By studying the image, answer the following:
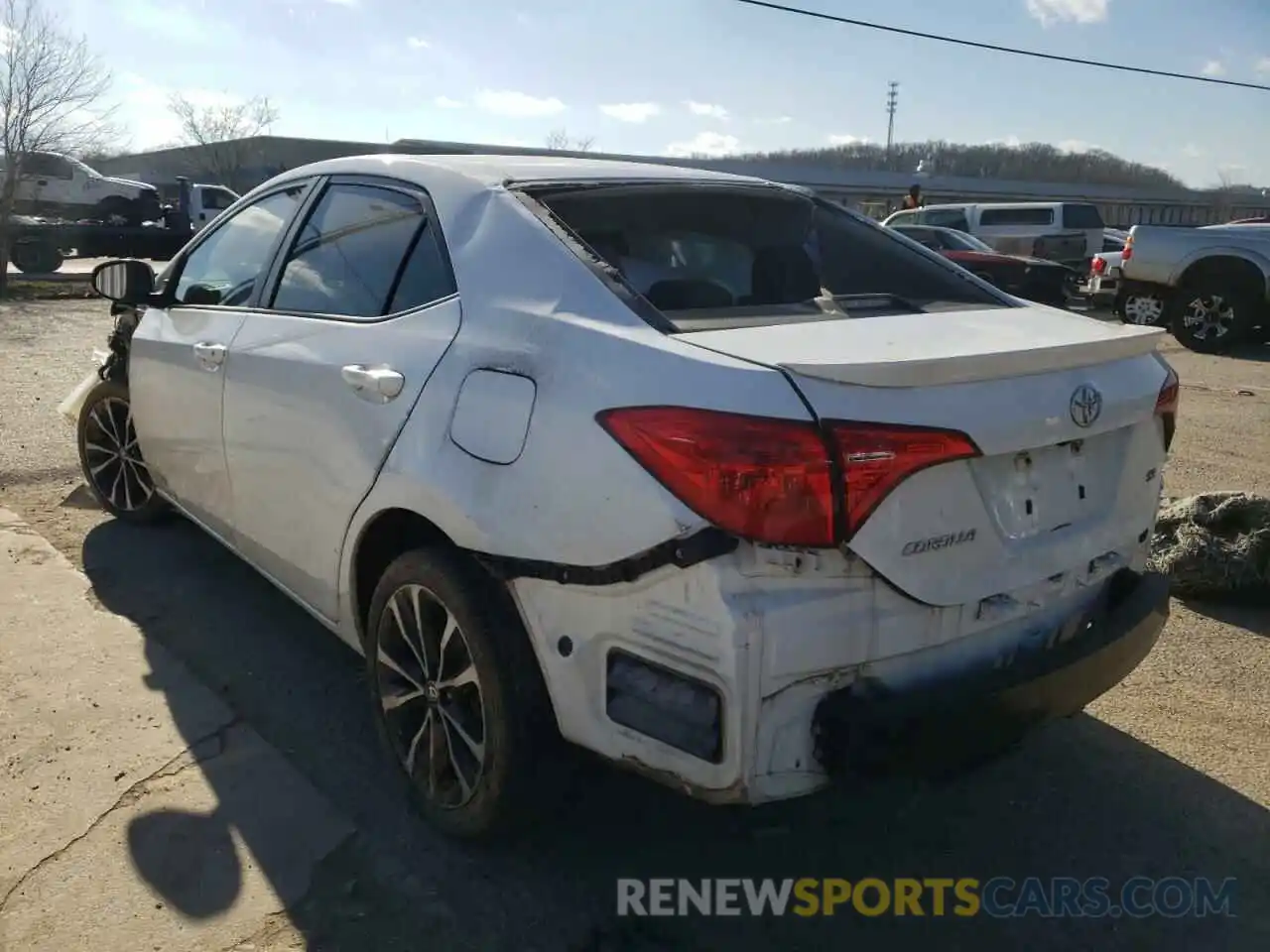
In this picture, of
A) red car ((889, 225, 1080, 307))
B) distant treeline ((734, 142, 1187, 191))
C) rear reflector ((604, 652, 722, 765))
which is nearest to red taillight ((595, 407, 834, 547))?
rear reflector ((604, 652, 722, 765))

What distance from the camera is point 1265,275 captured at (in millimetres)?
12023

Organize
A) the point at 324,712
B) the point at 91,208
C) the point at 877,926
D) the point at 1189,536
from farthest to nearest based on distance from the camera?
1. the point at 91,208
2. the point at 1189,536
3. the point at 324,712
4. the point at 877,926

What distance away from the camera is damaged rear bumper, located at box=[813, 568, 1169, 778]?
2.05 metres

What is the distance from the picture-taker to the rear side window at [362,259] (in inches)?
114

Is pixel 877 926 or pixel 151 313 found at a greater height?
pixel 151 313

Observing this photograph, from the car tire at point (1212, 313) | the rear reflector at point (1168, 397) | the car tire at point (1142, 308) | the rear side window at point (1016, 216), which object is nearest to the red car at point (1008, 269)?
the car tire at point (1142, 308)

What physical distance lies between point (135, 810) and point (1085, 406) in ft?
8.62

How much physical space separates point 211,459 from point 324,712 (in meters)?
1.04

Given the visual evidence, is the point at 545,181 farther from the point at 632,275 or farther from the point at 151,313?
the point at 151,313

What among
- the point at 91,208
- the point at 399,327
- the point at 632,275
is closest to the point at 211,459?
the point at 399,327

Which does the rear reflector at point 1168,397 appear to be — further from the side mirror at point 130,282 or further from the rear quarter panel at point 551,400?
the side mirror at point 130,282

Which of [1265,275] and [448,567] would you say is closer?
[448,567]

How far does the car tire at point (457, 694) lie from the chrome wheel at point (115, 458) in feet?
8.51

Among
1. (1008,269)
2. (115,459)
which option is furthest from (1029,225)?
(115,459)
